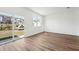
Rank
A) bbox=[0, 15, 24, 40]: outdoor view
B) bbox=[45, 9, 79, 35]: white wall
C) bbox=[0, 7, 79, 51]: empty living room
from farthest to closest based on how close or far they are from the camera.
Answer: bbox=[45, 9, 79, 35]: white wall, bbox=[0, 15, 24, 40]: outdoor view, bbox=[0, 7, 79, 51]: empty living room

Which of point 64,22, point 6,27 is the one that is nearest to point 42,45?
point 6,27

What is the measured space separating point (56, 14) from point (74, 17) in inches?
102

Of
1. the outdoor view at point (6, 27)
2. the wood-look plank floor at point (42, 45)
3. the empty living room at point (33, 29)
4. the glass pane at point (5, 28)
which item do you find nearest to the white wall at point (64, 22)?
the empty living room at point (33, 29)

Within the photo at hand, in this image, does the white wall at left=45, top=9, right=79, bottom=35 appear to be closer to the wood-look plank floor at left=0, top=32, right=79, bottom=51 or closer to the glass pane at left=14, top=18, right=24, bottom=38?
the wood-look plank floor at left=0, top=32, right=79, bottom=51

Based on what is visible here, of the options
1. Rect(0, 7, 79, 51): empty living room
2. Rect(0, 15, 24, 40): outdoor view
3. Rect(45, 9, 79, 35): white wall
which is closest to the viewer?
Rect(0, 7, 79, 51): empty living room

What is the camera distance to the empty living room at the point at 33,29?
3.94 m

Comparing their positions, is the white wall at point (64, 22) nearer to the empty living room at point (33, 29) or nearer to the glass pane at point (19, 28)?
the empty living room at point (33, 29)

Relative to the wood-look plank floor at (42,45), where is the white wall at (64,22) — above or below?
above

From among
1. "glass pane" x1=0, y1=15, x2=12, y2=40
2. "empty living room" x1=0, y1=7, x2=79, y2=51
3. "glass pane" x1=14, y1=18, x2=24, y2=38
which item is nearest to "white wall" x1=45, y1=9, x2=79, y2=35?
"empty living room" x1=0, y1=7, x2=79, y2=51

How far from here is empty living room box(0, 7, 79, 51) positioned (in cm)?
394

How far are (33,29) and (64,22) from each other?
147 inches
